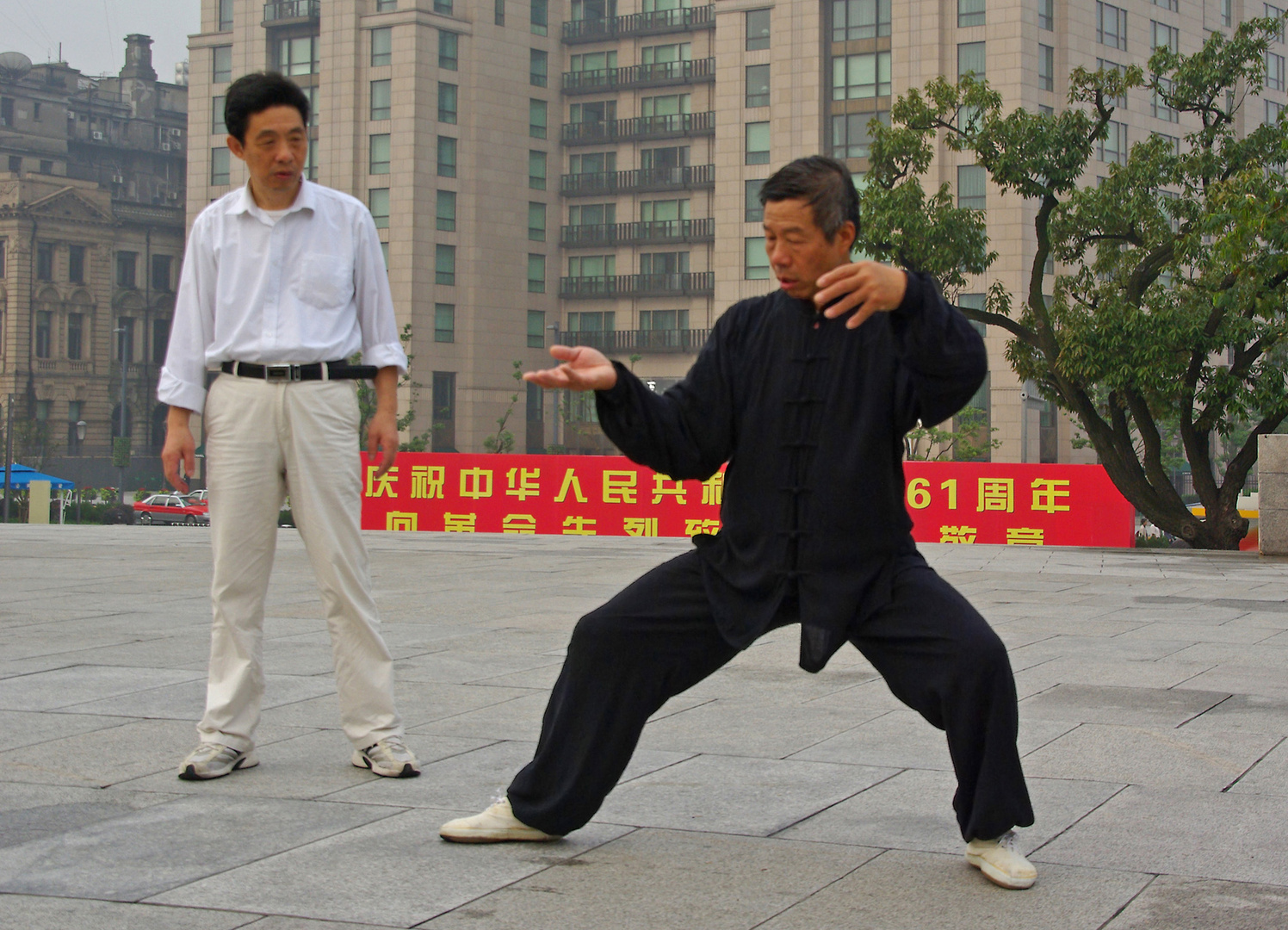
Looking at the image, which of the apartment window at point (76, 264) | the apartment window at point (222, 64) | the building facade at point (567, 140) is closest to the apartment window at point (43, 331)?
the apartment window at point (76, 264)

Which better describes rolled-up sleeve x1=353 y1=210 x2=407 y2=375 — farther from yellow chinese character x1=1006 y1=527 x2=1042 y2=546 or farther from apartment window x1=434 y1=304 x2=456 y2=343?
apartment window x1=434 y1=304 x2=456 y2=343

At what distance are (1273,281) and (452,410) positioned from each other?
152ft

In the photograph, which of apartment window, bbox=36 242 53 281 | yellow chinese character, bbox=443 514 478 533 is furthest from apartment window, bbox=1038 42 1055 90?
apartment window, bbox=36 242 53 281

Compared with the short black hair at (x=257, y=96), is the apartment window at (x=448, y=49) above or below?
above

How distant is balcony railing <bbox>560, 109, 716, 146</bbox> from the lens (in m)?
61.5

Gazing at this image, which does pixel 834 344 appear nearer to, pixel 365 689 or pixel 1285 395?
pixel 365 689

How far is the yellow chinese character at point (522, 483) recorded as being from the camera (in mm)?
23875

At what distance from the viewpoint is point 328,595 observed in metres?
4.33

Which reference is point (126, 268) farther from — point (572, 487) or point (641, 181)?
point (572, 487)

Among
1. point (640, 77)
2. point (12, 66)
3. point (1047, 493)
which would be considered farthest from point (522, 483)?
point (12, 66)

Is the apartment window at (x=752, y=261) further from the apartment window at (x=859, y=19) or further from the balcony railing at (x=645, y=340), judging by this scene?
the apartment window at (x=859, y=19)

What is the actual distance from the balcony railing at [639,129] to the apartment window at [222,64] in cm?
1421

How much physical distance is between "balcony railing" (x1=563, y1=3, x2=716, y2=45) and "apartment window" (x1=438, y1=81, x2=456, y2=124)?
637 cm

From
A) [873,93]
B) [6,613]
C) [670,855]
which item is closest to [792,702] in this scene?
[670,855]
